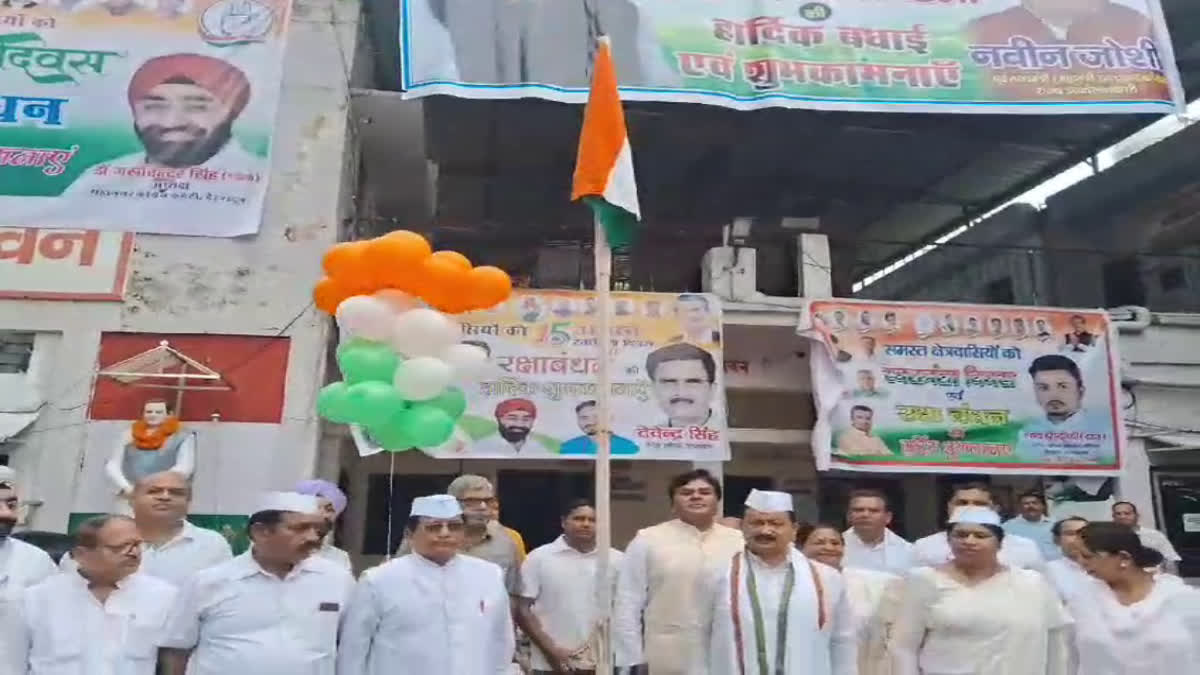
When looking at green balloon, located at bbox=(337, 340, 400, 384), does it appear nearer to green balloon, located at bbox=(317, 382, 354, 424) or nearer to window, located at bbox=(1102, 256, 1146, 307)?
green balloon, located at bbox=(317, 382, 354, 424)

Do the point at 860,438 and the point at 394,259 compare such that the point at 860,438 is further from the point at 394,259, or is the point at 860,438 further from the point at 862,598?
the point at 394,259

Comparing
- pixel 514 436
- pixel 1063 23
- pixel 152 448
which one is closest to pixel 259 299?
pixel 152 448

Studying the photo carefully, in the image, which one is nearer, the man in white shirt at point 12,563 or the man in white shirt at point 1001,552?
the man in white shirt at point 12,563

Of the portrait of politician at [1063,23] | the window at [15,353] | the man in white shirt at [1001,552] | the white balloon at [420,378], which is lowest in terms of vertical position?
the man in white shirt at [1001,552]

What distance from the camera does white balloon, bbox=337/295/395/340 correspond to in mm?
4648

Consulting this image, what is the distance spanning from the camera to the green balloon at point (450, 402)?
4891 millimetres

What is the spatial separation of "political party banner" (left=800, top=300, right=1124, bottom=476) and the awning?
6522 mm

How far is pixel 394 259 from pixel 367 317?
1.01 feet

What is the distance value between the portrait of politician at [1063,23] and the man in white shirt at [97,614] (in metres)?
8.53

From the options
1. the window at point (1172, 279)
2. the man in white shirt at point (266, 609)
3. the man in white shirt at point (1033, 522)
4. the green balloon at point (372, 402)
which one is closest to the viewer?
the man in white shirt at point (266, 609)

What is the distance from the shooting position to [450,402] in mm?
4953

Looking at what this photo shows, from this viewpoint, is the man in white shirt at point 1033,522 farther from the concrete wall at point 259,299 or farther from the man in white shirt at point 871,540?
the concrete wall at point 259,299

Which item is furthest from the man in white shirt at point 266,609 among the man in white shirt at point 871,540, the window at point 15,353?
the window at point 15,353

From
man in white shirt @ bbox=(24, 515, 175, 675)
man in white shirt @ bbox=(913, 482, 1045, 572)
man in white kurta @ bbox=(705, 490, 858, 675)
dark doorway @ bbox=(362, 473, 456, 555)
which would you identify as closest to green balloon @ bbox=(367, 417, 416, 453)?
man in white shirt @ bbox=(24, 515, 175, 675)
